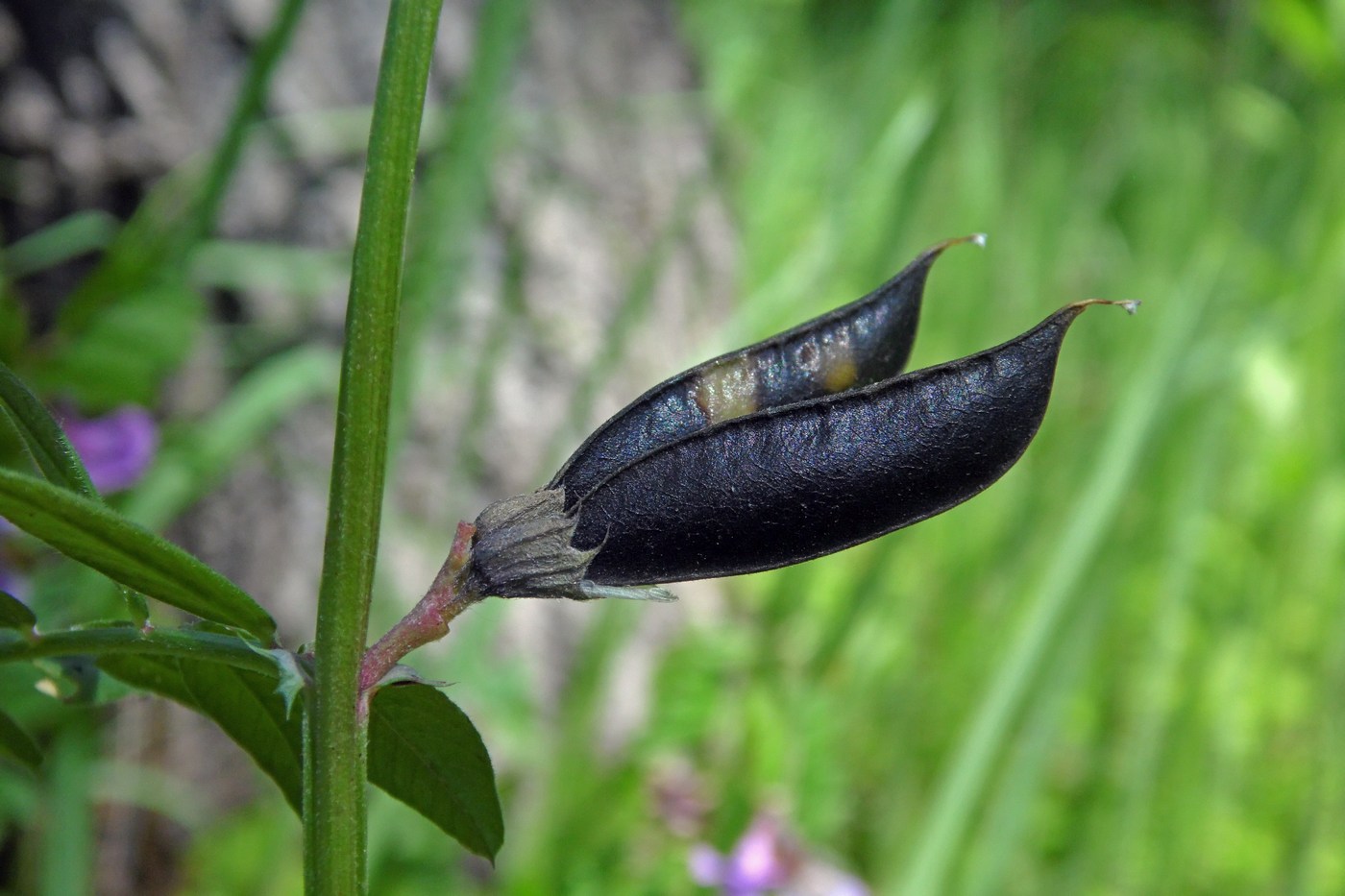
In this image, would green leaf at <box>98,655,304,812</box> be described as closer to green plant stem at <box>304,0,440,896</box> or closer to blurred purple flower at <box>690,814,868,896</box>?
green plant stem at <box>304,0,440,896</box>

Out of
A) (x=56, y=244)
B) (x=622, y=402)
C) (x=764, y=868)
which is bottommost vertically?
(x=764, y=868)

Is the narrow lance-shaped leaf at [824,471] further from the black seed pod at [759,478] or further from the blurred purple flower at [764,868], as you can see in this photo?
the blurred purple flower at [764,868]

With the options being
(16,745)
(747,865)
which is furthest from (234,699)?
(747,865)

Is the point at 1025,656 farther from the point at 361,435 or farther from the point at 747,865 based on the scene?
the point at 361,435

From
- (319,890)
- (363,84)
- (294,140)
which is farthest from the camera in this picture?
(363,84)

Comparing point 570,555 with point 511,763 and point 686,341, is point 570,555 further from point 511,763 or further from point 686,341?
point 686,341

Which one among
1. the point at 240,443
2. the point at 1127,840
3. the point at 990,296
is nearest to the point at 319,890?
the point at 240,443

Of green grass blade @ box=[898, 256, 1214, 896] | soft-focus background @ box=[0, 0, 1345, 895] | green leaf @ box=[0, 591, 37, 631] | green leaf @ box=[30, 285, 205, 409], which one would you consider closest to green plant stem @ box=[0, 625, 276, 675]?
green leaf @ box=[0, 591, 37, 631]
